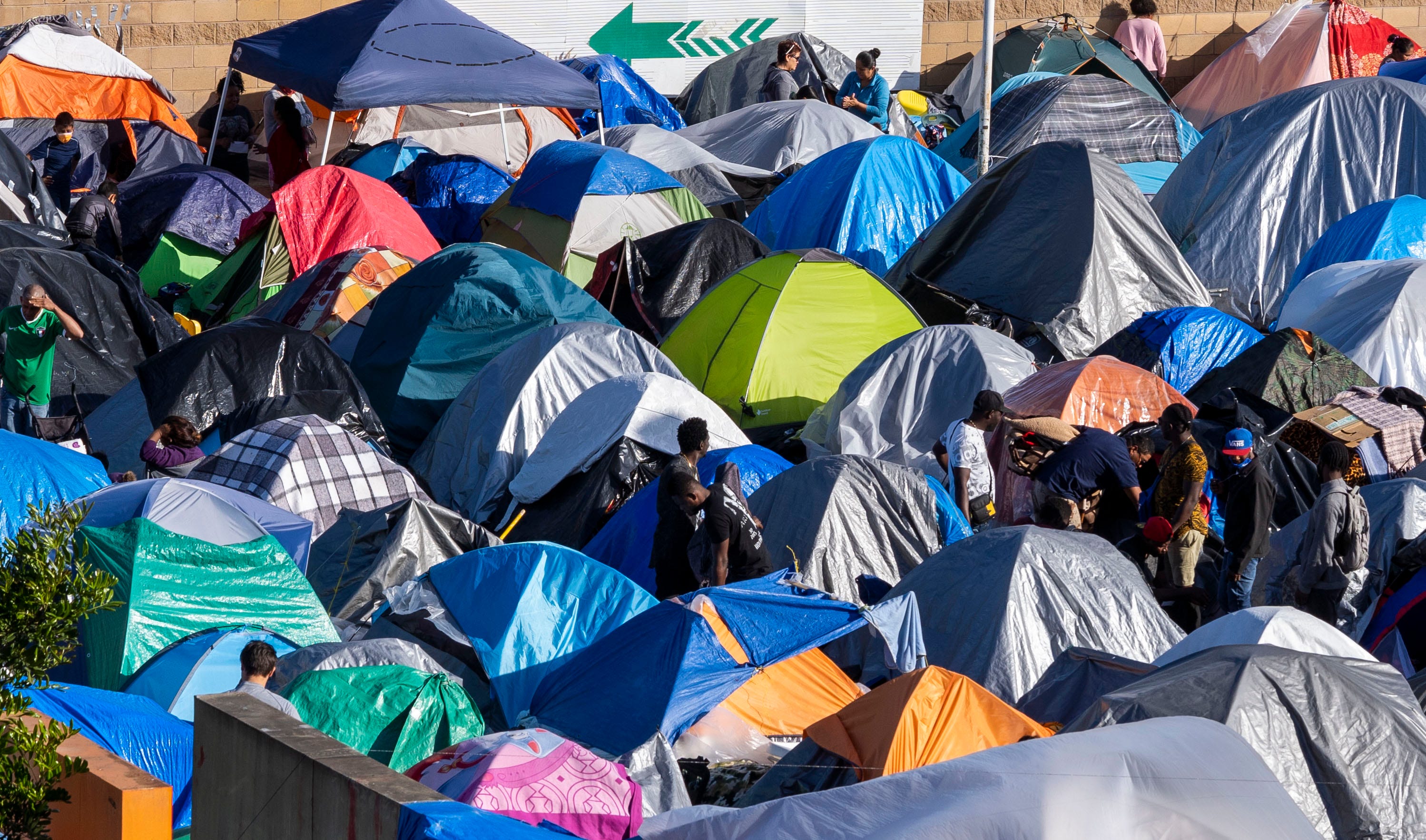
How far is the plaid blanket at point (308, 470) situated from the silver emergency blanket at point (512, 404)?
0.57m

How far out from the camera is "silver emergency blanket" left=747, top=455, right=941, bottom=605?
8789mm

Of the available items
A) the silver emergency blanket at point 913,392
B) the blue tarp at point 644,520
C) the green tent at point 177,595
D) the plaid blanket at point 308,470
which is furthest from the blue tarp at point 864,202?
the green tent at point 177,595

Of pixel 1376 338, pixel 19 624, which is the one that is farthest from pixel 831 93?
pixel 19 624

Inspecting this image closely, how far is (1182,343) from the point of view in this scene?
11820mm

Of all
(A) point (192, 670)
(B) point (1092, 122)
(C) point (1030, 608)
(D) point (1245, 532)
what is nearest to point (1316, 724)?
(C) point (1030, 608)

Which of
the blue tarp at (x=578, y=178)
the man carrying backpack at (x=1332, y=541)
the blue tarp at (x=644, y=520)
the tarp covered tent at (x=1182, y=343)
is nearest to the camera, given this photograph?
the man carrying backpack at (x=1332, y=541)

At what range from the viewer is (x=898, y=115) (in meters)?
18.5

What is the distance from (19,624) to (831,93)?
16.5m

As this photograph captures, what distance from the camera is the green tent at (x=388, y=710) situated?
654 centimetres

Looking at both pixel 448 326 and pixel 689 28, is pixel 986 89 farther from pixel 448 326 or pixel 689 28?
pixel 689 28

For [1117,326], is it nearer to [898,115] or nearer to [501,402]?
[501,402]

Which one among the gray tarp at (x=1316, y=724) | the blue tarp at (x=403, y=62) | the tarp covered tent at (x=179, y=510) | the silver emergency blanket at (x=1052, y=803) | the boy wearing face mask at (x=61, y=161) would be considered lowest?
the boy wearing face mask at (x=61, y=161)

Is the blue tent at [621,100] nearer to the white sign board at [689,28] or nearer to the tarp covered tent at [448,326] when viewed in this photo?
the white sign board at [689,28]

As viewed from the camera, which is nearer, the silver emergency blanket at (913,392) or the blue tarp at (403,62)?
the silver emergency blanket at (913,392)
